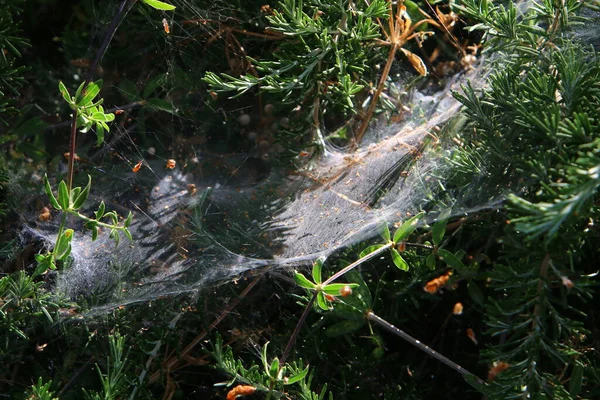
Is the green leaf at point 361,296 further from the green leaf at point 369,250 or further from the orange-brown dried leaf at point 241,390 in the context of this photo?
the orange-brown dried leaf at point 241,390

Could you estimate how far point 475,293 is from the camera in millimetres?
1840

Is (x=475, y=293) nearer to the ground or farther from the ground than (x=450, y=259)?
nearer to the ground

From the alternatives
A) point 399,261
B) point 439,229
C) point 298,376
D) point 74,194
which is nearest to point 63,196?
point 74,194

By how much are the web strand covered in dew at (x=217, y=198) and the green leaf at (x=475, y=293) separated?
0.78 feet

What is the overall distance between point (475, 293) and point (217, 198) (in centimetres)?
109

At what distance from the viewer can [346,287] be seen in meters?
1.63

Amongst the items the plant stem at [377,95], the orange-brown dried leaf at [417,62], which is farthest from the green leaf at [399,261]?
the orange-brown dried leaf at [417,62]

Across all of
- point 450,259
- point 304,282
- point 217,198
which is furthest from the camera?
point 217,198

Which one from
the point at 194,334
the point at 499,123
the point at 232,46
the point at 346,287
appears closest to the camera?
the point at 346,287

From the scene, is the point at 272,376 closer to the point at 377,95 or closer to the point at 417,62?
the point at 377,95

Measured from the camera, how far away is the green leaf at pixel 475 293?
1833 mm

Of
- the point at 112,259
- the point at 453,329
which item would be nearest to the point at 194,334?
the point at 112,259

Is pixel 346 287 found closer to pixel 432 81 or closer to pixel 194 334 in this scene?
pixel 194 334

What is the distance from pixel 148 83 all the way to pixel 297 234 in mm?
897
